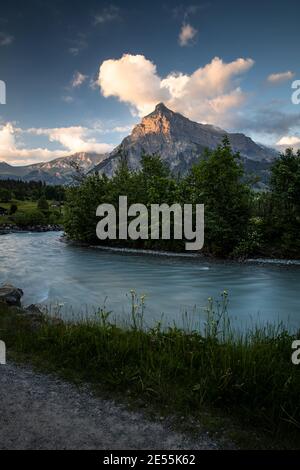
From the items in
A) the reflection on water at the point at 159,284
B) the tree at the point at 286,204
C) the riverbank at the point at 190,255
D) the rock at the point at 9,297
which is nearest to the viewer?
the rock at the point at 9,297

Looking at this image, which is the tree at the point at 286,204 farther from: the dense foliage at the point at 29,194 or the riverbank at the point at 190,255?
the dense foliage at the point at 29,194

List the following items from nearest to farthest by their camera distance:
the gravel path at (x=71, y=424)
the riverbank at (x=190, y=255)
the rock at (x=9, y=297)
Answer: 1. the gravel path at (x=71, y=424)
2. the rock at (x=9, y=297)
3. the riverbank at (x=190, y=255)

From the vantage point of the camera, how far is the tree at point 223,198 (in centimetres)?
3644

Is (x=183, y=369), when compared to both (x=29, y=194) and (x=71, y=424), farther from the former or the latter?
(x=29, y=194)

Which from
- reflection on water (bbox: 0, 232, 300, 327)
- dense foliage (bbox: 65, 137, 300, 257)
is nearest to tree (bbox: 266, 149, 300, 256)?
dense foliage (bbox: 65, 137, 300, 257)

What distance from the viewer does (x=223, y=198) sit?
37344 mm

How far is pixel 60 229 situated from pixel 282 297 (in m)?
75.0

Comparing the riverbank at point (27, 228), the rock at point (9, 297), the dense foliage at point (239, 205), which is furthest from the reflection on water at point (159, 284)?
the riverbank at point (27, 228)

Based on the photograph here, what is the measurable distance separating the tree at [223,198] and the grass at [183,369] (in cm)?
2732

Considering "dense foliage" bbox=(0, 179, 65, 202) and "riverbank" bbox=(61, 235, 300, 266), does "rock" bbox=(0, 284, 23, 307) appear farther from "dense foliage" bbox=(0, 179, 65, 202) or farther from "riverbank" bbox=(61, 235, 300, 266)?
"dense foliage" bbox=(0, 179, 65, 202)

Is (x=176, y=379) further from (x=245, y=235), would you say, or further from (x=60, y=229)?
(x=60, y=229)

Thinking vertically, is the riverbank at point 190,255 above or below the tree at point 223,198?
below

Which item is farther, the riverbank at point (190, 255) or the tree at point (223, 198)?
the tree at point (223, 198)

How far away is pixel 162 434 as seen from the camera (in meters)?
6.05
